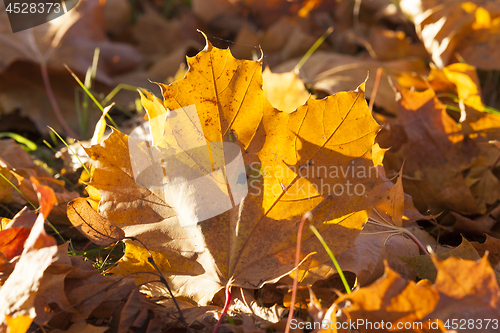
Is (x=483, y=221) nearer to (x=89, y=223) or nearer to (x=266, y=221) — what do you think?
(x=266, y=221)

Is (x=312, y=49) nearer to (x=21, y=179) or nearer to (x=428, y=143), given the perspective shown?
(x=428, y=143)

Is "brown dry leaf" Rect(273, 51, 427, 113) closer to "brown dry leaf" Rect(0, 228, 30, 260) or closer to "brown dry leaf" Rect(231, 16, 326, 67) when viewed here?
"brown dry leaf" Rect(231, 16, 326, 67)

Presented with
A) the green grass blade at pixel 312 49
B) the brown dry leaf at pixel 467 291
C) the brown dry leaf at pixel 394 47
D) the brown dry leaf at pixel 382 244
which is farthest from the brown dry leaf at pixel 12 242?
the brown dry leaf at pixel 394 47

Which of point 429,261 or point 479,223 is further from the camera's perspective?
point 479,223

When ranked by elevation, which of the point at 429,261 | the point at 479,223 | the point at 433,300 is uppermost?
the point at 433,300

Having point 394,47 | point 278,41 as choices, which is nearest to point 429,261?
point 394,47

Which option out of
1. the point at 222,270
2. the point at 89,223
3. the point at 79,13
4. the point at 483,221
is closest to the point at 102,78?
the point at 79,13
